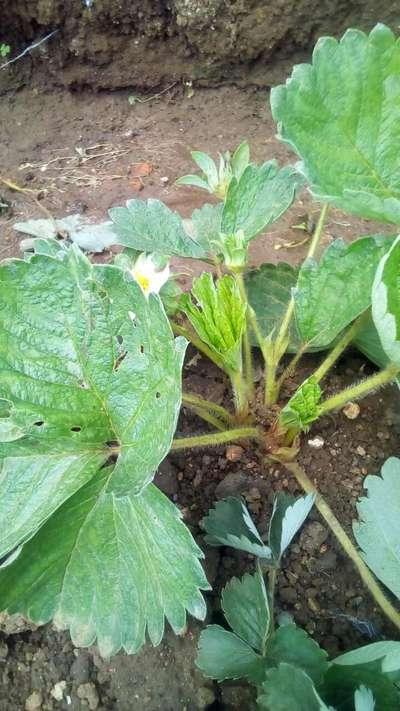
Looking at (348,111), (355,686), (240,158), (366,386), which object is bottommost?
(355,686)

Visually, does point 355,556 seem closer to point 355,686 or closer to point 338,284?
point 355,686

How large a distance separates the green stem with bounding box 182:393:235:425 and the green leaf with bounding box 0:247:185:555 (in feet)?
0.70

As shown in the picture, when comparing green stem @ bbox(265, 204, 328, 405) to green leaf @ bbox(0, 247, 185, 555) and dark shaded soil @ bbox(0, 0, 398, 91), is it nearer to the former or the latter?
green leaf @ bbox(0, 247, 185, 555)

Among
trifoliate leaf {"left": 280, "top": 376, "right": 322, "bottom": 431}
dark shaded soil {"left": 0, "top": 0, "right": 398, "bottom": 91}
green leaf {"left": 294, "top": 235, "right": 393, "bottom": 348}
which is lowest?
trifoliate leaf {"left": 280, "top": 376, "right": 322, "bottom": 431}

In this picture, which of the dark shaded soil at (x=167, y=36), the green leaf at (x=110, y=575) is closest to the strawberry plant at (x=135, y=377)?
the green leaf at (x=110, y=575)

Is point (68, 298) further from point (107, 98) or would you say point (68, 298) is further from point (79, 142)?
point (107, 98)

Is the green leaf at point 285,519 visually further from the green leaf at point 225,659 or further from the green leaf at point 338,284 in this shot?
the green leaf at point 338,284

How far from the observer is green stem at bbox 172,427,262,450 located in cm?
114

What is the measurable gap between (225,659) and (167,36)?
1834 mm

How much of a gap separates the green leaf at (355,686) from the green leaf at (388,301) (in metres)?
0.45

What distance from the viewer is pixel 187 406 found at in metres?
1.29

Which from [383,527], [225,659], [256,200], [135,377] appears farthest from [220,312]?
[225,659]

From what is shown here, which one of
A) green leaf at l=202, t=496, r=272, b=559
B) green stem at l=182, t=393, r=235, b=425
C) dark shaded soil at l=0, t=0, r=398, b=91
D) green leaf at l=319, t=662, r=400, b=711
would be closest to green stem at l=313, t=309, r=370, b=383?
green stem at l=182, t=393, r=235, b=425

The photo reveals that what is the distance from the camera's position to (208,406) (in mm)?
1253
